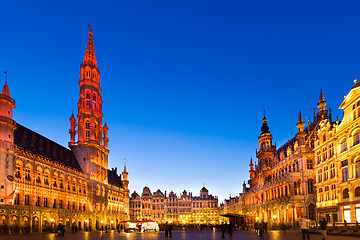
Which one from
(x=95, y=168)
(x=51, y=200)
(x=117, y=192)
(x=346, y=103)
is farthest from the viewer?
(x=117, y=192)

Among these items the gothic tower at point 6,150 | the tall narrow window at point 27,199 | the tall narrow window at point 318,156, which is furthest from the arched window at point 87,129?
the tall narrow window at point 318,156

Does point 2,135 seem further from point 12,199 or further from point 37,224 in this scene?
point 37,224

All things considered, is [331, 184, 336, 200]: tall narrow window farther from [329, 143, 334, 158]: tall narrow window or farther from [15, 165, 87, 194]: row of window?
[15, 165, 87, 194]: row of window

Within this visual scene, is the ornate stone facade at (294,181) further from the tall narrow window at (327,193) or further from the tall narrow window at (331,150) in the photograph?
the tall narrow window at (327,193)

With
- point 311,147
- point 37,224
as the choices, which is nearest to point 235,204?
point 311,147

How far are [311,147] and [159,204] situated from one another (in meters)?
106

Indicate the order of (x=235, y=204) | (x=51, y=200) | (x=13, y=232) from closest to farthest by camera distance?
(x=13, y=232) < (x=51, y=200) < (x=235, y=204)

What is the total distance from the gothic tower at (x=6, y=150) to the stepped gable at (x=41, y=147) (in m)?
6.71

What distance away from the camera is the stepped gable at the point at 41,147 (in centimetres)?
6400

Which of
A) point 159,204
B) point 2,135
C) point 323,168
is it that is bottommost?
point 159,204

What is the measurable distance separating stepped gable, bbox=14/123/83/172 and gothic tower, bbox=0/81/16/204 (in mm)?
6714

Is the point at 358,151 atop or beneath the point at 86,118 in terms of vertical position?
beneath

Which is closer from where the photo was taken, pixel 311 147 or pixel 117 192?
pixel 311 147

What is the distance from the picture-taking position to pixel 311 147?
62844 millimetres
